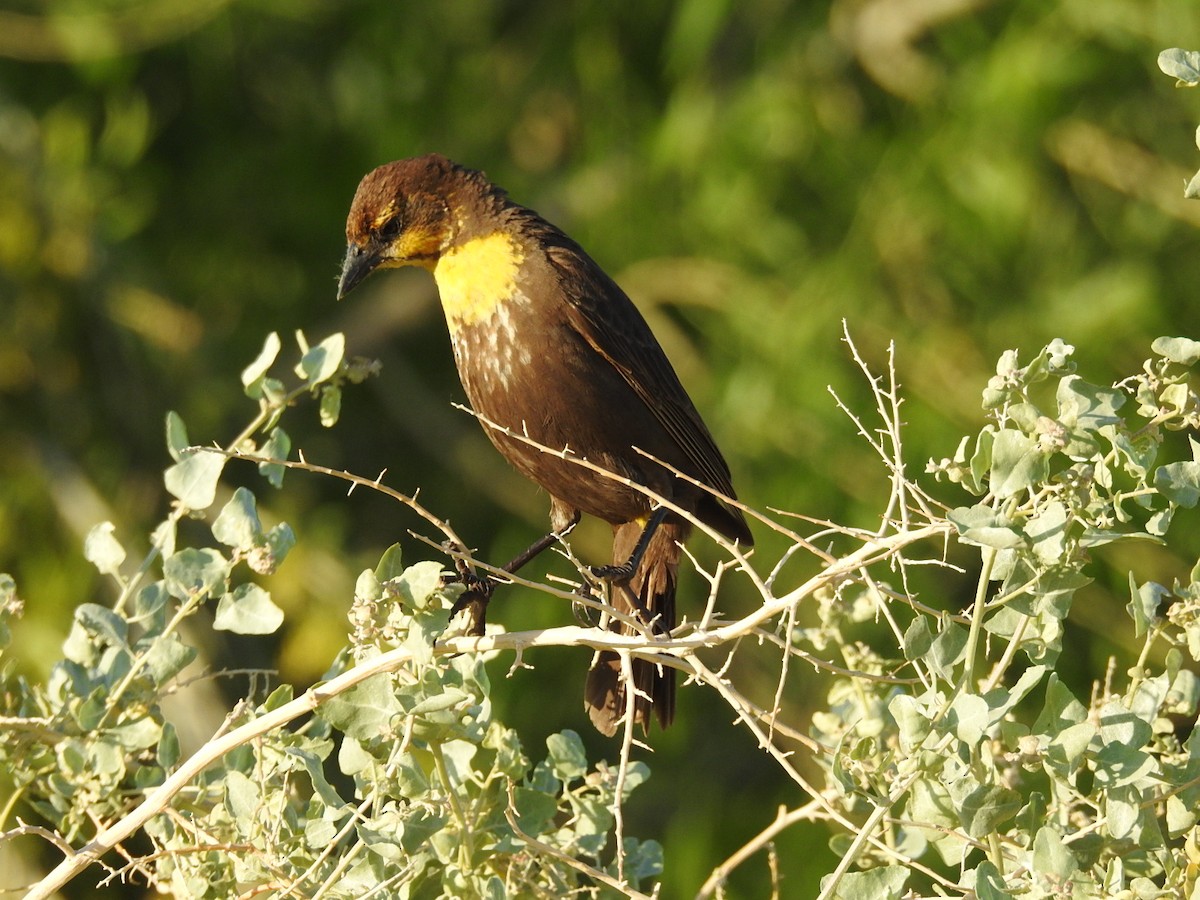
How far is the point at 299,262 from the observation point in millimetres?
8508

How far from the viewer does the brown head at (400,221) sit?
13.0 ft

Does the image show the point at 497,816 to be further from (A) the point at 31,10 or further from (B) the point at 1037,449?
(A) the point at 31,10

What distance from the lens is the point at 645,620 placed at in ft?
12.1

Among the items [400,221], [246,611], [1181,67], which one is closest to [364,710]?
[246,611]

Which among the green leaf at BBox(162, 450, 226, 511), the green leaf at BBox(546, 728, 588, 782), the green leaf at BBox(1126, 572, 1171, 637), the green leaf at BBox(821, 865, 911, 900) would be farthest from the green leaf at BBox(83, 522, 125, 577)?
the green leaf at BBox(1126, 572, 1171, 637)

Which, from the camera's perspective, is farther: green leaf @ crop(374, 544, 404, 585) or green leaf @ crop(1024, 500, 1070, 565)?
green leaf @ crop(374, 544, 404, 585)

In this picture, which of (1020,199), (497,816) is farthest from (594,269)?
(1020,199)

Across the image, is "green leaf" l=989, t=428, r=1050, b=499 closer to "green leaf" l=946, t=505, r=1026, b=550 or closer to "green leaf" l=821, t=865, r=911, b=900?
"green leaf" l=946, t=505, r=1026, b=550

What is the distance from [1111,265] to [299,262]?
4.06 metres

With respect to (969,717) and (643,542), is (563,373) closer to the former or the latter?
(643,542)

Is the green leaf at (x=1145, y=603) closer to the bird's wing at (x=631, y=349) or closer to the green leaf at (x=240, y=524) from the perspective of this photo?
the green leaf at (x=240, y=524)

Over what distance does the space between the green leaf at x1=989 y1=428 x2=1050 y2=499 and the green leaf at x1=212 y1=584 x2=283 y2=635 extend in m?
1.03

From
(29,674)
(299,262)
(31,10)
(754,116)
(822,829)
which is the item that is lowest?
(822,829)

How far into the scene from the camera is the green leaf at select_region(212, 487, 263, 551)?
89.7 inches
